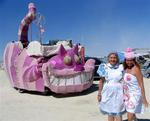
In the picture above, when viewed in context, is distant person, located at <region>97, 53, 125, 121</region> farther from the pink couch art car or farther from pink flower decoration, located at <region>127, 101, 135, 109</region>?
the pink couch art car

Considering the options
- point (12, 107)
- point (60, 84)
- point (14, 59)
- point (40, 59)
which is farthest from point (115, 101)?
point (14, 59)

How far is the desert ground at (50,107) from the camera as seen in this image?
1014 centimetres

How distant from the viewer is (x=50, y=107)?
488 inches

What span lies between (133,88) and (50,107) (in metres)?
5.56

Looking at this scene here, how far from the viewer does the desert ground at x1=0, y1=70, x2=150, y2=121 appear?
10141 millimetres

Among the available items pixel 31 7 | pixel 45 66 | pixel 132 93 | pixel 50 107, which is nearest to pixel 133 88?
pixel 132 93

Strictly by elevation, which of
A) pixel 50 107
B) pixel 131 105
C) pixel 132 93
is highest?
pixel 132 93

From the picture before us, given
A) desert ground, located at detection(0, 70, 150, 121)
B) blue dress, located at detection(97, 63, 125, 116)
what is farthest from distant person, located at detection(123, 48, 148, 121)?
desert ground, located at detection(0, 70, 150, 121)

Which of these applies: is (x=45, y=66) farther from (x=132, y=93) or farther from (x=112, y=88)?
(x=132, y=93)

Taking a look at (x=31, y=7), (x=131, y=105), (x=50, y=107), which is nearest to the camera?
(x=131, y=105)

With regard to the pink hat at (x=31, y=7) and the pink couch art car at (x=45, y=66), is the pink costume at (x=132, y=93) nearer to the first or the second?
the pink couch art car at (x=45, y=66)

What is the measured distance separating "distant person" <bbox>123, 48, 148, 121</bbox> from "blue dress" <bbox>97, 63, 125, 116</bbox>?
0.37ft

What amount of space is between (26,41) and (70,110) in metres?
7.00

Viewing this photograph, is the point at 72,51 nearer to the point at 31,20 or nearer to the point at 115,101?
the point at 31,20
